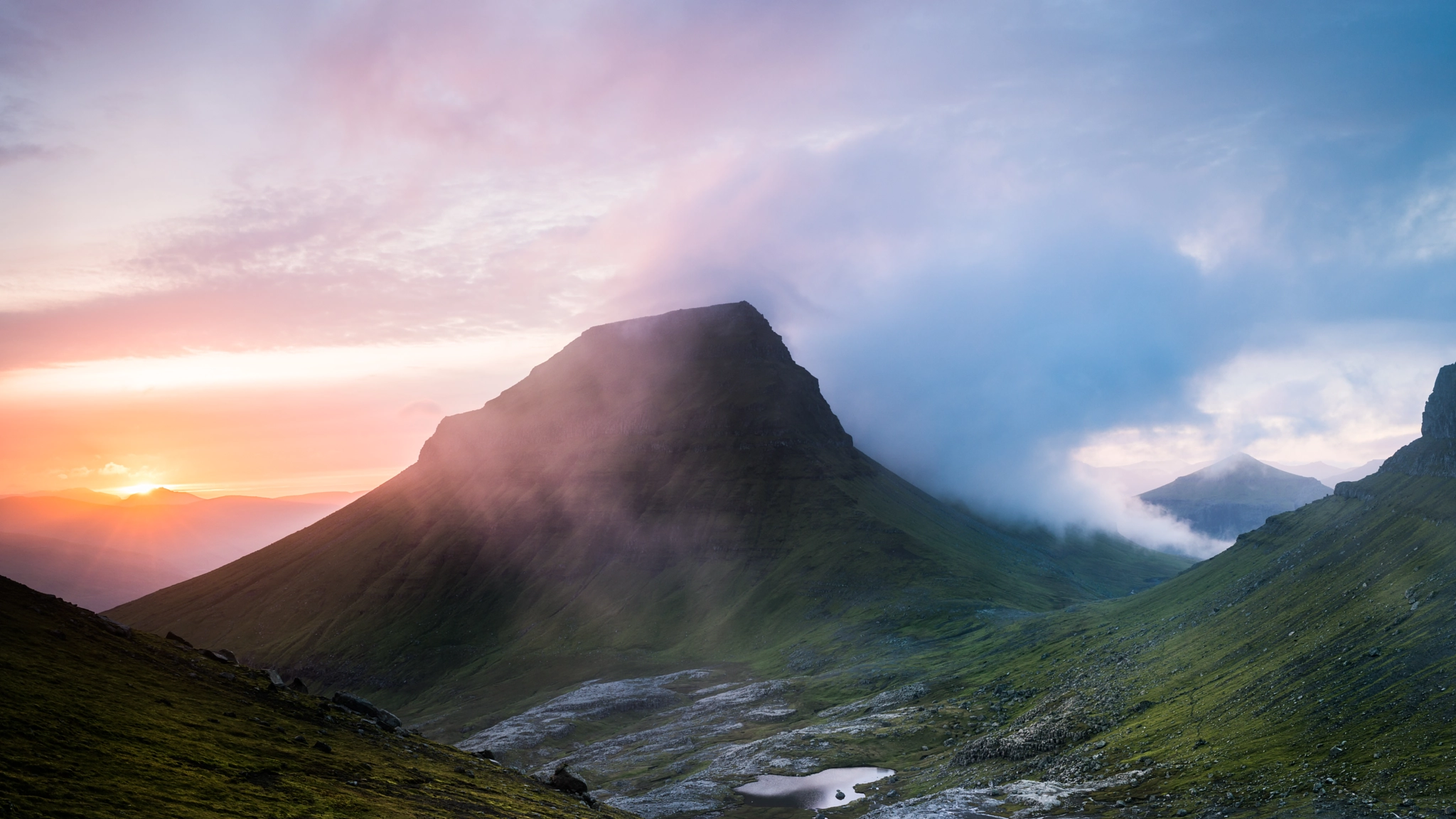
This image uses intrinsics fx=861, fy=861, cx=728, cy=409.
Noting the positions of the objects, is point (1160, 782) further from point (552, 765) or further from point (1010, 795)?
point (552, 765)

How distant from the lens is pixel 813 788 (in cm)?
15125

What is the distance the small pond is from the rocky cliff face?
415 ft

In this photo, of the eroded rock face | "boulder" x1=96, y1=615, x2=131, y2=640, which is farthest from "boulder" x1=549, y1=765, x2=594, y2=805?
the eroded rock face

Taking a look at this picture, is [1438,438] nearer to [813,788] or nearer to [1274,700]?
[1274,700]

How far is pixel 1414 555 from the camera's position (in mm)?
136750

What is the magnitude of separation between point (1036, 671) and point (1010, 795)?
82561 mm

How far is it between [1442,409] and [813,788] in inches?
6261

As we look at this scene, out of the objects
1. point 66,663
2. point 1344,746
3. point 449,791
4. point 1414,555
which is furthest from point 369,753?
point 1414,555

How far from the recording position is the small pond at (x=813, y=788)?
143 m

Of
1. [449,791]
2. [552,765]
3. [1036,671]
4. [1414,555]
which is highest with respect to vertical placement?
[1414,555]

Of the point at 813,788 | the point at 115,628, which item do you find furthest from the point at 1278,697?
the point at 115,628

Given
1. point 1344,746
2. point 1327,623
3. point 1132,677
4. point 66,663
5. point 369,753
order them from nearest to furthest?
1. point 66,663
2. point 369,753
3. point 1344,746
4. point 1327,623
5. point 1132,677

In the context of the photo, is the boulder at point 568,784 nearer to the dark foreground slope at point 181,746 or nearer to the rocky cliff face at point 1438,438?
the dark foreground slope at point 181,746

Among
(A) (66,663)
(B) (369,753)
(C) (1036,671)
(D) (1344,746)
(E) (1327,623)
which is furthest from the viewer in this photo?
(C) (1036,671)
